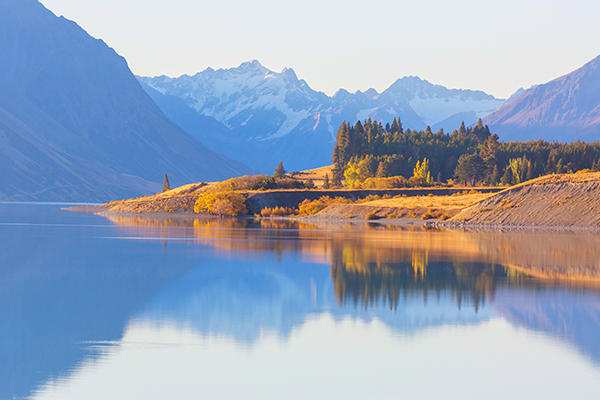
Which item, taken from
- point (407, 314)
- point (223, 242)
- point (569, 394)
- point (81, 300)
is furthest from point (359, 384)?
point (223, 242)

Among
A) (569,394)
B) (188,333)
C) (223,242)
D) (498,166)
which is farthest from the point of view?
(498,166)

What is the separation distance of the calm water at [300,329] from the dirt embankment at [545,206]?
3611 centimetres

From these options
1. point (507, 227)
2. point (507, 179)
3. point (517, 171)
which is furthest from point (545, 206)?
point (517, 171)

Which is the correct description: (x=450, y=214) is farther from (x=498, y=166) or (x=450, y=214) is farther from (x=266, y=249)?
(x=498, y=166)

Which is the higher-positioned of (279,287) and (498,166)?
(498,166)

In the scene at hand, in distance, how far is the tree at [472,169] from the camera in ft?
415

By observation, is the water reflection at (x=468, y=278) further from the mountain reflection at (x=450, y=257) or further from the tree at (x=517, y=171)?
the tree at (x=517, y=171)

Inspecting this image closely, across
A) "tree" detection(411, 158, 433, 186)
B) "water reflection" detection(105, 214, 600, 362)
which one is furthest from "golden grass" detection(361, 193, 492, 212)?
"water reflection" detection(105, 214, 600, 362)

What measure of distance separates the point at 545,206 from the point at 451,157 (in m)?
78.6

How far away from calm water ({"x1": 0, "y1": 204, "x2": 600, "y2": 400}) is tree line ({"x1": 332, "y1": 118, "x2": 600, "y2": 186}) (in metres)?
93.0

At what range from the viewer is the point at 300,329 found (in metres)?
17.6

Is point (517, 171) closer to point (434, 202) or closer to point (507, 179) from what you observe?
point (507, 179)

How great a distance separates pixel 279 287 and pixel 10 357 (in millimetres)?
11701

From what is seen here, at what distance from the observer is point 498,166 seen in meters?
135
